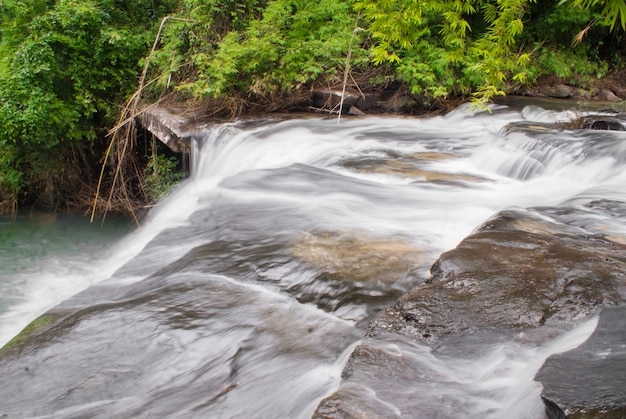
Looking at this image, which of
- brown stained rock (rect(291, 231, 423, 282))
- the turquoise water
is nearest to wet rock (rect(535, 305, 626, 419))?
brown stained rock (rect(291, 231, 423, 282))

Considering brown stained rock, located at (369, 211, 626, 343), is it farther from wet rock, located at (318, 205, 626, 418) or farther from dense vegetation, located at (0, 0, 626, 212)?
dense vegetation, located at (0, 0, 626, 212)

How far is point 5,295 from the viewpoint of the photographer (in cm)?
694

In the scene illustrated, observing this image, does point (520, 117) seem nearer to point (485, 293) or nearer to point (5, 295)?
point (485, 293)

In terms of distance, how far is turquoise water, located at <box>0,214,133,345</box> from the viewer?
6.48 meters

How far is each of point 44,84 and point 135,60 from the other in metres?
1.83

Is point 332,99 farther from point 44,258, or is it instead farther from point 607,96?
point 607,96

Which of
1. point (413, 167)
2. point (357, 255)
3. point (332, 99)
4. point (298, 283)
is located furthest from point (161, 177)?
point (298, 283)

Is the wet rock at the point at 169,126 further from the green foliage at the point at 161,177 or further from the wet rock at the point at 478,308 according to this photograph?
the wet rock at the point at 478,308

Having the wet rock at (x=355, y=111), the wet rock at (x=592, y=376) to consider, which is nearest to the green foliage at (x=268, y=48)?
the wet rock at (x=355, y=111)

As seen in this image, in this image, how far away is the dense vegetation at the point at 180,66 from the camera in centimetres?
916

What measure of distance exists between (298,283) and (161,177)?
6.40m

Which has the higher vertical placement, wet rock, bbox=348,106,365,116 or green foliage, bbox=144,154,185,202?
wet rock, bbox=348,106,365,116

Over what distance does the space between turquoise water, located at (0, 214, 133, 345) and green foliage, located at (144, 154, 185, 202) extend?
0.79m

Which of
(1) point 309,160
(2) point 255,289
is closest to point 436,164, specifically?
(1) point 309,160
